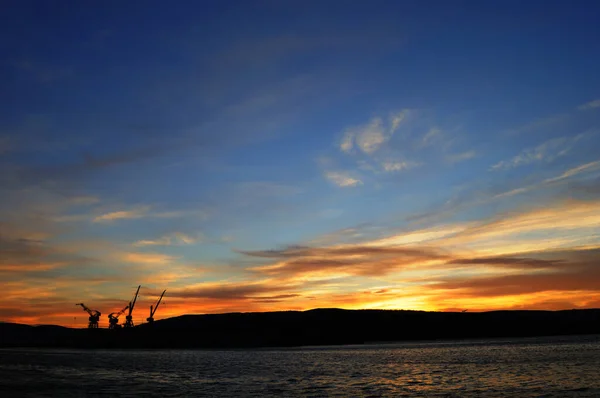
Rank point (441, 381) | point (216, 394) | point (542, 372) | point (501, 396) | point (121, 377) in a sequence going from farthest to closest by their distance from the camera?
point (121, 377) → point (542, 372) → point (441, 381) → point (216, 394) → point (501, 396)

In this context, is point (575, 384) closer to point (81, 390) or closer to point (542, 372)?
point (542, 372)

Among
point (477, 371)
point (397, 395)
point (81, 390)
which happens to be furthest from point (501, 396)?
point (81, 390)

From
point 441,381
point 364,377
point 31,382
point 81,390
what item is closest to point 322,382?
point 364,377

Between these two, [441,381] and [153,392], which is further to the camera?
[441,381]

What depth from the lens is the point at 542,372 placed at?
65812 millimetres

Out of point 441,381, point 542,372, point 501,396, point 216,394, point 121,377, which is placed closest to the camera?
point 501,396

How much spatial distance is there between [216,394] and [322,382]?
48.5 ft

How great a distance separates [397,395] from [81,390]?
29.9 m

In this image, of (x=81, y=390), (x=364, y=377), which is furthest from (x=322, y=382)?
(x=81, y=390)

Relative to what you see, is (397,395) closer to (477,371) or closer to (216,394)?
(216,394)

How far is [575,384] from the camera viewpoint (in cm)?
5156

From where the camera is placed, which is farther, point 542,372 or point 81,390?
point 542,372

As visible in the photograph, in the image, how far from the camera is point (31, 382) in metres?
62.5

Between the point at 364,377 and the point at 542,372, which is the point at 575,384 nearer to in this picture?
the point at 542,372
